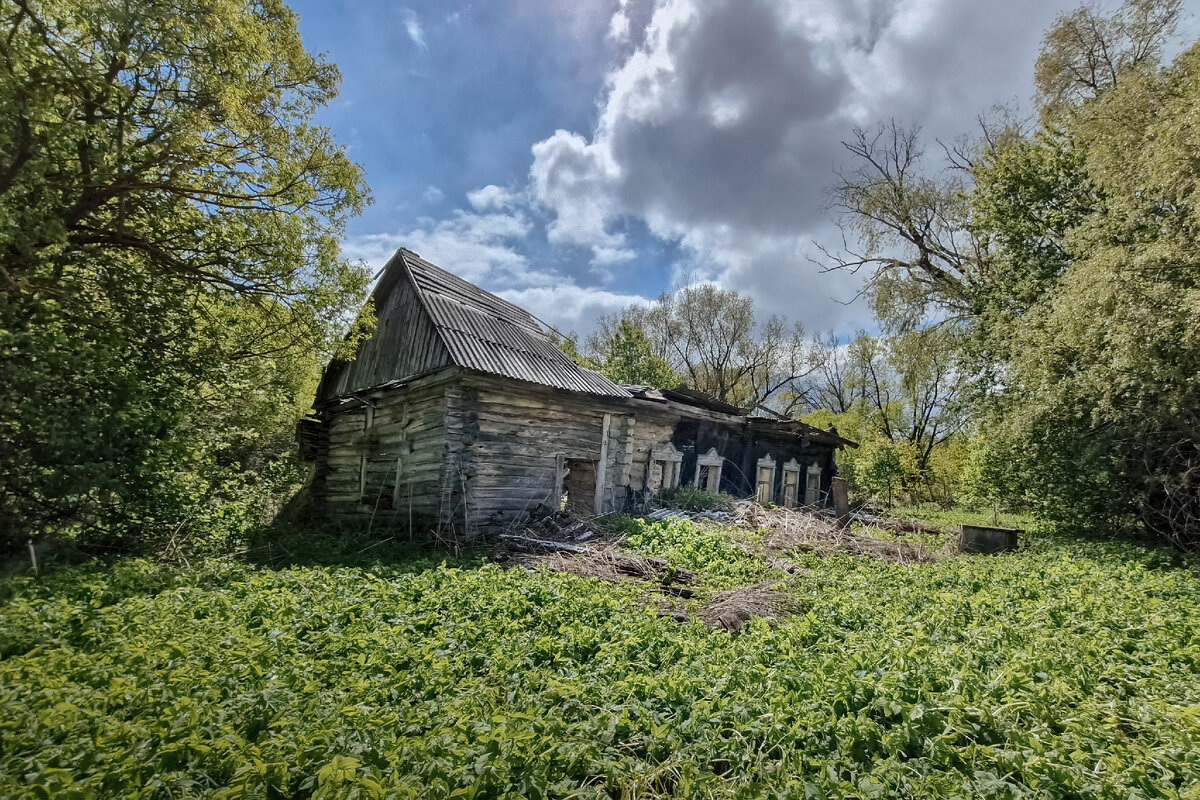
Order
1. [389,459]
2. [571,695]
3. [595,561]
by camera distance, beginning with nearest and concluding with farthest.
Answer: [571,695]
[595,561]
[389,459]

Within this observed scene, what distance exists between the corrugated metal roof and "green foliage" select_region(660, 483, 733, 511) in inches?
136

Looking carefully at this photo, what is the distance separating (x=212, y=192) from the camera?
21.7 ft

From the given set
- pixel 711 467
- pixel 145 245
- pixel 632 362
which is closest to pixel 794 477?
pixel 711 467

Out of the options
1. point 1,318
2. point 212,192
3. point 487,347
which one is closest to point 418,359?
point 487,347

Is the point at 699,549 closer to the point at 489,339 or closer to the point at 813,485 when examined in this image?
the point at 489,339

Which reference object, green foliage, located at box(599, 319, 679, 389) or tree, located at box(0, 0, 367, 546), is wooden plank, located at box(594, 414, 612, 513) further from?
green foliage, located at box(599, 319, 679, 389)

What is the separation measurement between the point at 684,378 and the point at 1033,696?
3259cm

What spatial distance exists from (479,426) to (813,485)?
13.4m

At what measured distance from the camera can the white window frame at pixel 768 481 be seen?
16.3 m

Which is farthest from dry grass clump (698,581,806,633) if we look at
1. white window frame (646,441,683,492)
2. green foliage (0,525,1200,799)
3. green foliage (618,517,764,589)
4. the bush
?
white window frame (646,441,683,492)

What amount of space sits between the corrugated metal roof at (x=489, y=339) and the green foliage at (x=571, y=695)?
5.26m

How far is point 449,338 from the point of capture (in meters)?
10.2

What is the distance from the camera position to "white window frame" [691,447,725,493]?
48.7 feet

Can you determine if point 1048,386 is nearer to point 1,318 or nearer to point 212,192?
point 212,192
